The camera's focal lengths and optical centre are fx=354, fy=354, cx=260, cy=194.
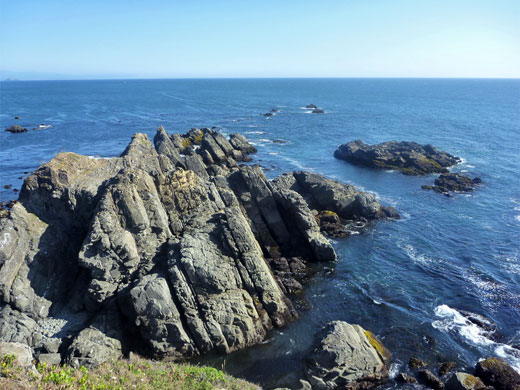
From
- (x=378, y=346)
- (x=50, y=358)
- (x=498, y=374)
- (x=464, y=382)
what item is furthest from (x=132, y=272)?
(x=498, y=374)

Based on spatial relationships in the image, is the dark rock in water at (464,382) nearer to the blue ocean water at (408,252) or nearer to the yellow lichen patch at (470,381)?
the yellow lichen patch at (470,381)

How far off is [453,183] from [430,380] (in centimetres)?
5105

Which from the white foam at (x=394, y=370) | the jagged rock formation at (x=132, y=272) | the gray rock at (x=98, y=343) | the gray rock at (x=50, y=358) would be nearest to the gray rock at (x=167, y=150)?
the jagged rock formation at (x=132, y=272)

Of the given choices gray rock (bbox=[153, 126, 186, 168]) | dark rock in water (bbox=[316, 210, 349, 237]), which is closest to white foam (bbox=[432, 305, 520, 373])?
dark rock in water (bbox=[316, 210, 349, 237])

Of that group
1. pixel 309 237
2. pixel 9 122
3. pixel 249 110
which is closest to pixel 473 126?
pixel 249 110

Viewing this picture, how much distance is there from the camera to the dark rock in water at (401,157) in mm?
77375

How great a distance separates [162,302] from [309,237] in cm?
1962

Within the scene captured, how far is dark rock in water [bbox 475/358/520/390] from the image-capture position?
78.5ft

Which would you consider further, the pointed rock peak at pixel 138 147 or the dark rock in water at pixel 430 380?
the pointed rock peak at pixel 138 147

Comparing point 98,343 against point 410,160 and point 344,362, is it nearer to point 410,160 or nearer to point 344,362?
point 344,362

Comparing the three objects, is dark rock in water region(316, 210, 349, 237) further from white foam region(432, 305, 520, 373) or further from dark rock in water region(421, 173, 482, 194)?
dark rock in water region(421, 173, 482, 194)

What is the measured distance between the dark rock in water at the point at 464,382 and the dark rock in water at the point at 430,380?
20.7 inches

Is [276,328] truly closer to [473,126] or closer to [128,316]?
[128,316]

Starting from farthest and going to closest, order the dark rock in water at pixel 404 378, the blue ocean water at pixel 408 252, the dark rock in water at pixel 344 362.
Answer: the blue ocean water at pixel 408 252 → the dark rock in water at pixel 404 378 → the dark rock in water at pixel 344 362
